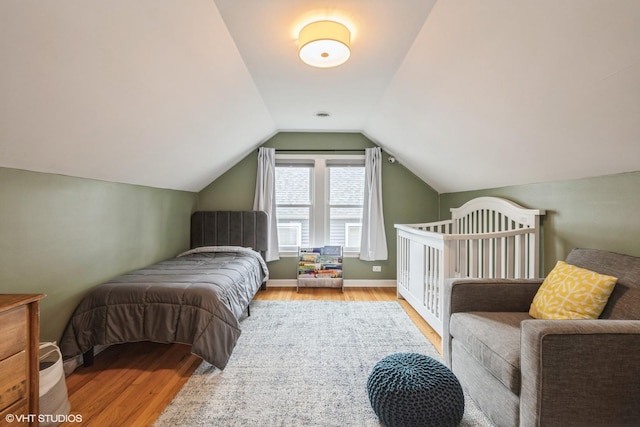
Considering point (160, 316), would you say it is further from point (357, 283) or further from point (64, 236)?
point (357, 283)

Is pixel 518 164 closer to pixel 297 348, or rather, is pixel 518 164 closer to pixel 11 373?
pixel 297 348

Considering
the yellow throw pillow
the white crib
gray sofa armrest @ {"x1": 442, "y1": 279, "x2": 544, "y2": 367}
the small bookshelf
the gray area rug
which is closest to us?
the yellow throw pillow

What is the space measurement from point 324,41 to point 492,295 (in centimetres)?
192

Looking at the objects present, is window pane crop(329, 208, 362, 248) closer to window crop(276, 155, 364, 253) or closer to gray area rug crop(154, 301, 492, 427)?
window crop(276, 155, 364, 253)

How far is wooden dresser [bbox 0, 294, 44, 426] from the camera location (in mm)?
1309

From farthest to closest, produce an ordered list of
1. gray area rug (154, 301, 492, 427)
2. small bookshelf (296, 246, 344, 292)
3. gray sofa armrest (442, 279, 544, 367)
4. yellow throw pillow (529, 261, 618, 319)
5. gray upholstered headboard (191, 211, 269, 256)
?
small bookshelf (296, 246, 344, 292), gray upholstered headboard (191, 211, 269, 256), gray sofa armrest (442, 279, 544, 367), gray area rug (154, 301, 492, 427), yellow throw pillow (529, 261, 618, 319)

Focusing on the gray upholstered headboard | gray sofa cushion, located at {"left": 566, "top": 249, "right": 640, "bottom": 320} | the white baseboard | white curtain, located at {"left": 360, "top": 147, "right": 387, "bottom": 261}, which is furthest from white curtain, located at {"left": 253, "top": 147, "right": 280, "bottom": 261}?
gray sofa cushion, located at {"left": 566, "top": 249, "right": 640, "bottom": 320}

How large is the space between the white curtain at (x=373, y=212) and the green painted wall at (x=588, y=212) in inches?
72.9

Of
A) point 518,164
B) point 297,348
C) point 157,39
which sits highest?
point 157,39

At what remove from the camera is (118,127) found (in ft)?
6.73

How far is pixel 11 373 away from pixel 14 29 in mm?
1411

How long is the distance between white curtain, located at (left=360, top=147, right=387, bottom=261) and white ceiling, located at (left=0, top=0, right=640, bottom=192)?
4.25 feet

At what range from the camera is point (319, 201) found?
4523 millimetres

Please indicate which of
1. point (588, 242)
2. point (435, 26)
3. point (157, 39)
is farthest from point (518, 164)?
point (157, 39)
